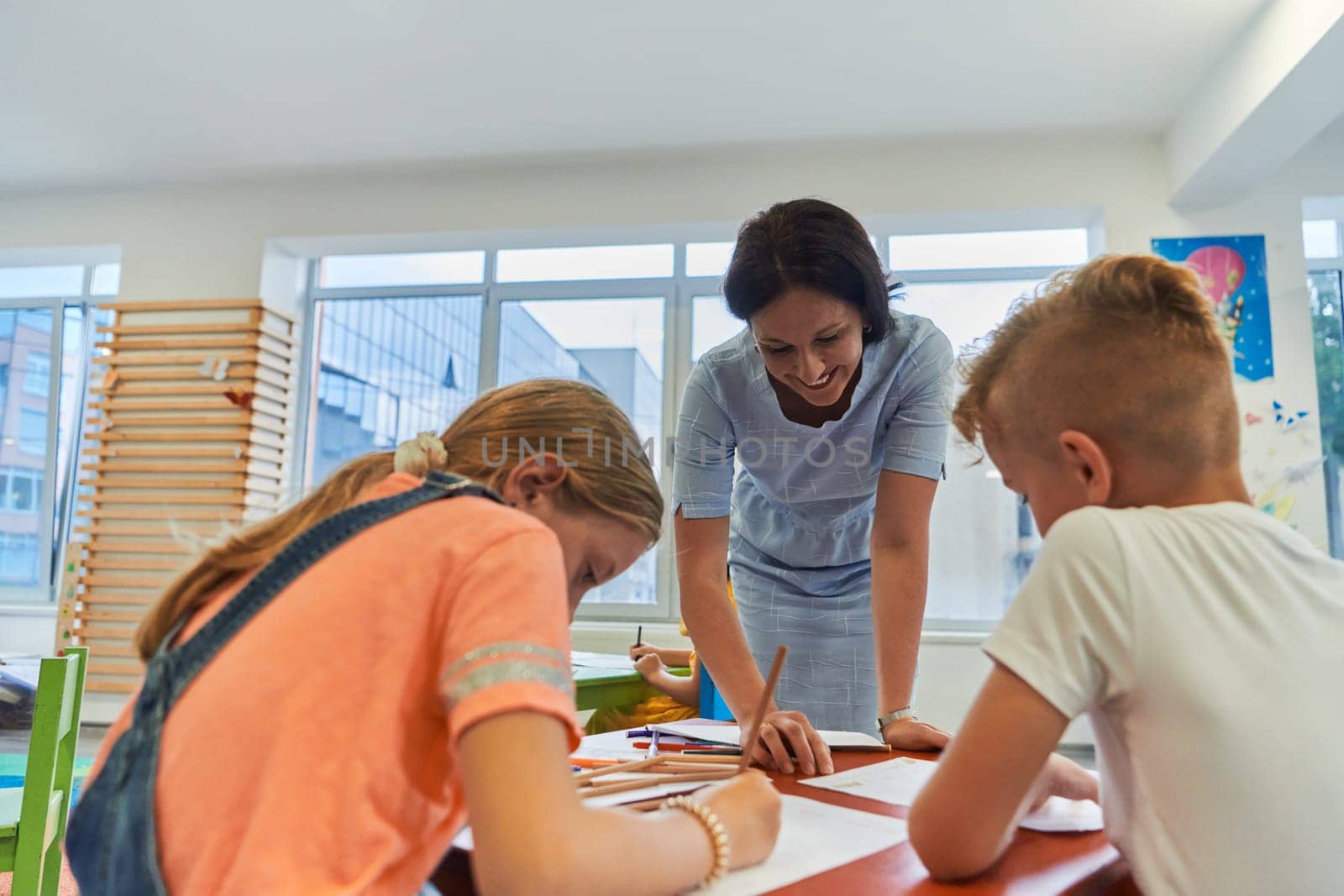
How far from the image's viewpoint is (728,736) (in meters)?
1.41

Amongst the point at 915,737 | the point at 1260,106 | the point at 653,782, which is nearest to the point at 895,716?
the point at 915,737

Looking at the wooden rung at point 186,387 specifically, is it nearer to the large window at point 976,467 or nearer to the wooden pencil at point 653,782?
the large window at point 976,467

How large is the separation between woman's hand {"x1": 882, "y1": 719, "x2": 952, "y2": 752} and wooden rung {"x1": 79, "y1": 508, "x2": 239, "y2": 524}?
15.6 feet

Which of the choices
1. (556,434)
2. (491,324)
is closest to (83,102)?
(491,324)

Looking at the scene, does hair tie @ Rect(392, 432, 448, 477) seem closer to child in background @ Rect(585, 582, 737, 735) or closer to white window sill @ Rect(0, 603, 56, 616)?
child in background @ Rect(585, 582, 737, 735)

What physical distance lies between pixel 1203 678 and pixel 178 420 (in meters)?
5.78

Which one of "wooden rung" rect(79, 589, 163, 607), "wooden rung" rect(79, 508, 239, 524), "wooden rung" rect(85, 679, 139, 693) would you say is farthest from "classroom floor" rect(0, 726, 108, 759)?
"wooden rung" rect(79, 508, 239, 524)

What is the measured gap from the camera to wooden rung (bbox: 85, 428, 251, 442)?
537 centimetres

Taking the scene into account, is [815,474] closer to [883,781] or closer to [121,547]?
[883,781]

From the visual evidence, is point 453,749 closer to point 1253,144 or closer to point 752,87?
point 752,87

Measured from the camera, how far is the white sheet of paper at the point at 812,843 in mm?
736

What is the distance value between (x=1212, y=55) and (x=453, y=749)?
4.61 m

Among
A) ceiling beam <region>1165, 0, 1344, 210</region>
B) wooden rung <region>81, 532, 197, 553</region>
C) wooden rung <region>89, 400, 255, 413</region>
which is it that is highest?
ceiling beam <region>1165, 0, 1344, 210</region>

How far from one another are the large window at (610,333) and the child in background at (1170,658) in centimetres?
395
